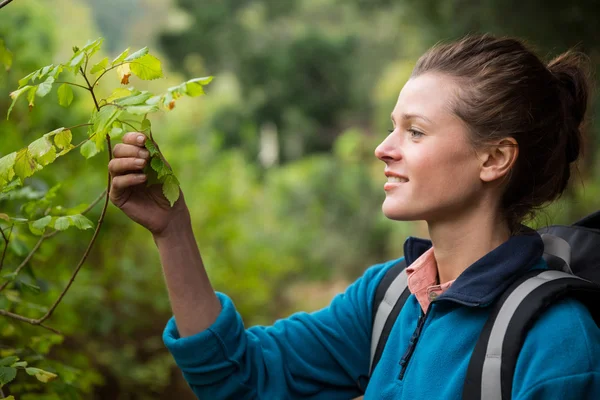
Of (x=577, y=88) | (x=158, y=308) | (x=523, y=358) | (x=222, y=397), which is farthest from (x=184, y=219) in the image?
(x=158, y=308)

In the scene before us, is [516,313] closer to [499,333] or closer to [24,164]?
[499,333]

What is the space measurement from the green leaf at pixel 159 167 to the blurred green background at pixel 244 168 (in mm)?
311

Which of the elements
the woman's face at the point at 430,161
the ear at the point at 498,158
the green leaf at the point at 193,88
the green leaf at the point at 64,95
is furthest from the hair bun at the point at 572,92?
the green leaf at the point at 64,95

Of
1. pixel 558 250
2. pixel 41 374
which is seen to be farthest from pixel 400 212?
pixel 41 374

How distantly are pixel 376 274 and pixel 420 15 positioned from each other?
7629 mm

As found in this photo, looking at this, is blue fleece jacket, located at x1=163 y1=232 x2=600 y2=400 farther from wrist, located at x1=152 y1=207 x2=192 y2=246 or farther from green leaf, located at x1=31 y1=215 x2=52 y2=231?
green leaf, located at x1=31 y1=215 x2=52 y2=231

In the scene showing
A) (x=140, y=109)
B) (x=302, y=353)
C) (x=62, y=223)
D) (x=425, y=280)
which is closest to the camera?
(x=140, y=109)

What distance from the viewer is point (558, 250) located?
1.66 m

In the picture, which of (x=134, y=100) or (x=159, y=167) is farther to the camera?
(x=159, y=167)

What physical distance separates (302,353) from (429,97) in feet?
2.51

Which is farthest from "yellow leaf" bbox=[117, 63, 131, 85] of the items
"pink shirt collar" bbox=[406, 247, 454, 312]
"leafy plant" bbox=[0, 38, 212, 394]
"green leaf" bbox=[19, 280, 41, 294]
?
"pink shirt collar" bbox=[406, 247, 454, 312]

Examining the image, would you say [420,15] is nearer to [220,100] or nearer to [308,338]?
[220,100]

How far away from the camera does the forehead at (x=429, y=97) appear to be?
5.17 ft

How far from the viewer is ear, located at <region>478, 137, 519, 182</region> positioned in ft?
5.17
